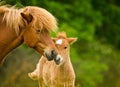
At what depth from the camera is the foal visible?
16.2 m

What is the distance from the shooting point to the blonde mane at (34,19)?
12.7 m

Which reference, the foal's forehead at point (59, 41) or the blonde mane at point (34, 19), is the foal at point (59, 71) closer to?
the foal's forehead at point (59, 41)

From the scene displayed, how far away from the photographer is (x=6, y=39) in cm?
1302

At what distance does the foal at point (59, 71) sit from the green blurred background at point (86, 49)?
211 inches

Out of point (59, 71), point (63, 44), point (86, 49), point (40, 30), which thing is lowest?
point (86, 49)

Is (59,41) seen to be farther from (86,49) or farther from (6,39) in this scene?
(86,49)

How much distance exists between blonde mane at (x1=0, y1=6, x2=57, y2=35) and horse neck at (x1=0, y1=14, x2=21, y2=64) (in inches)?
3.3

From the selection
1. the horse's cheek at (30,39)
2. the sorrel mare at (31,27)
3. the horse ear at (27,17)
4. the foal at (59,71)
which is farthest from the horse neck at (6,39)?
the foal at (59,71)

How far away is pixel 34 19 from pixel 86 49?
19.3 m

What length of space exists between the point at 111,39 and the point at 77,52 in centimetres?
693

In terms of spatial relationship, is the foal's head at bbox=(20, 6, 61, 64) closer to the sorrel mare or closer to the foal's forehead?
the sorrel mare

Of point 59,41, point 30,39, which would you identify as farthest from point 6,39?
point 59,41

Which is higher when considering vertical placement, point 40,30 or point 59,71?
point 40,30

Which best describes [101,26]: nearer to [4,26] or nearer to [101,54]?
[101,54]
